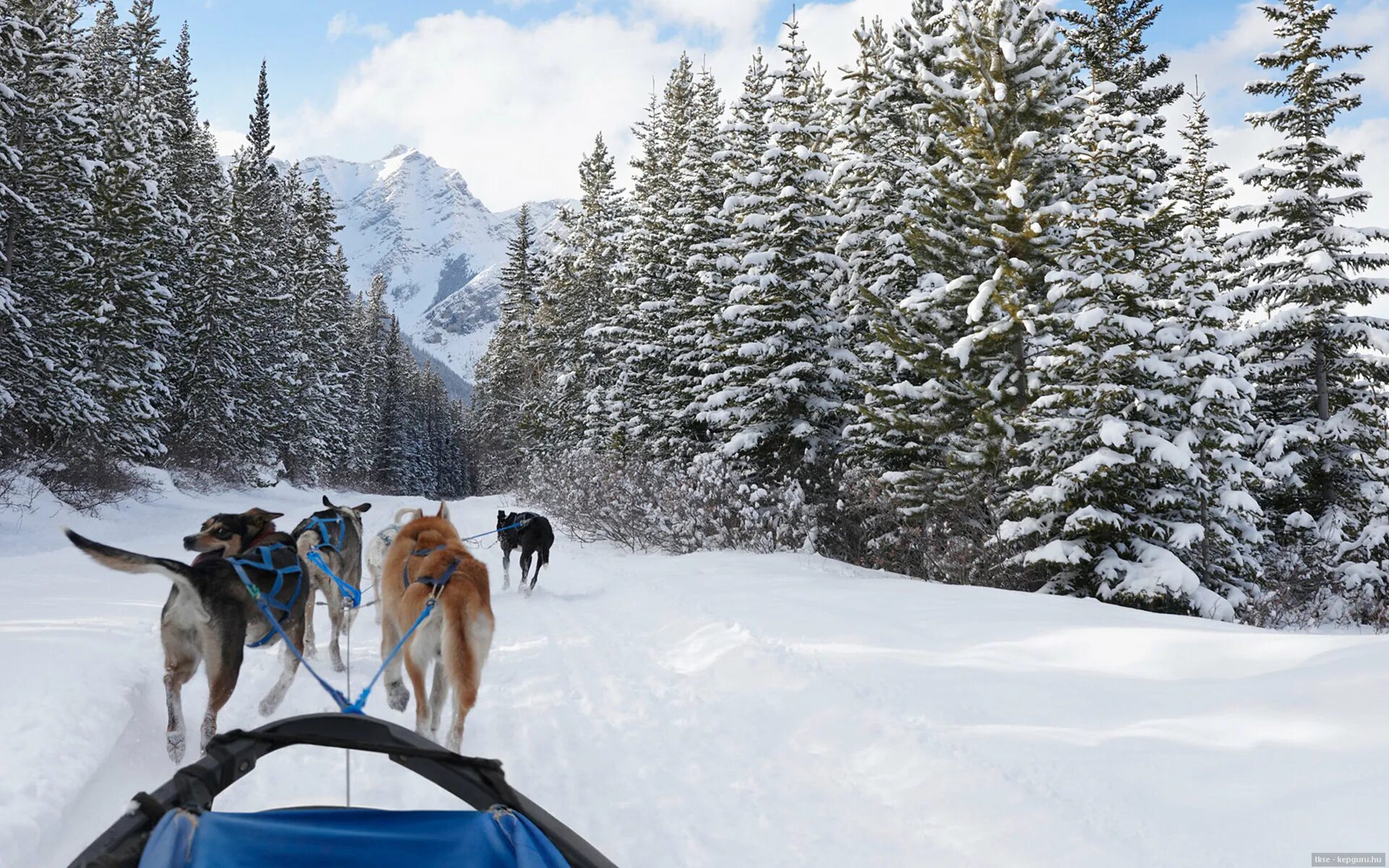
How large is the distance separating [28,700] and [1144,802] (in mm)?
6384

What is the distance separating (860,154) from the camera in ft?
53.0

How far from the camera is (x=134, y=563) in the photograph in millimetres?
3812

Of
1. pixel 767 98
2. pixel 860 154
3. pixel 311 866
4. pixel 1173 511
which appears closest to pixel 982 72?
pixel 860 154

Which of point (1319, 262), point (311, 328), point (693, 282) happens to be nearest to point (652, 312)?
point (693, 282)

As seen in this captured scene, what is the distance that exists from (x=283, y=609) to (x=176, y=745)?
3.58 ft

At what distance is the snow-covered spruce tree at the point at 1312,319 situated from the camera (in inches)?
631

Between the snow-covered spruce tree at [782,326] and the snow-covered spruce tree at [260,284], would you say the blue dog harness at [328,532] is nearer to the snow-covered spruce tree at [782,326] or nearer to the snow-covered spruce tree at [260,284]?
the snow-covered spruce tree at [782,326]

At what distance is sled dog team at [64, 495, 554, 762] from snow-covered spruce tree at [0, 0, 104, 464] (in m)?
15.3

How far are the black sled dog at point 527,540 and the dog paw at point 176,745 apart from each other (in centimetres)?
685

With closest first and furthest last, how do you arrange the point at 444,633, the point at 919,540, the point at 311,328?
the point at 444,633, the point at 919,540, the point at 311,328

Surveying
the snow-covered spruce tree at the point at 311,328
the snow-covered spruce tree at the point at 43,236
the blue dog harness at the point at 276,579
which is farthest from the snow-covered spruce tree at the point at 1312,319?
the snow-covered spruce tree at the point at 311,328

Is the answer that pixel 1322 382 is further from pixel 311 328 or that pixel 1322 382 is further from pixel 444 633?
pixel 311 328

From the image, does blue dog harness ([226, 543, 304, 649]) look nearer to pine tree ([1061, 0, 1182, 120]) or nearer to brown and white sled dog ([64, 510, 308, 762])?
brown and white sled dog ([64, 510, 308, 762])

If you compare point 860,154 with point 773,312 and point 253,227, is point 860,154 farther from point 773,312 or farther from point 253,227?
point 253,227
